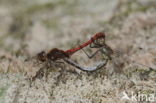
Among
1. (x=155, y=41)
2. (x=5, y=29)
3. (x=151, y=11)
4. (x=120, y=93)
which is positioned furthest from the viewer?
(x=5, y=29)

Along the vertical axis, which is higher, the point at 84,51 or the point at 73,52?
the point at 73,52

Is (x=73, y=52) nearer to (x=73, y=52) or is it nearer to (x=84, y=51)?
(x=73, y=52)

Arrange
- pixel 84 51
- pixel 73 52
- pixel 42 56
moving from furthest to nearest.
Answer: pixel 84 51
pixel 73 52
pixel 42 56

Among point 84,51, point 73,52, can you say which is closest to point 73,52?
point 73,52

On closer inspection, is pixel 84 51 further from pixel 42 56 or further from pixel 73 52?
pixel 42 56

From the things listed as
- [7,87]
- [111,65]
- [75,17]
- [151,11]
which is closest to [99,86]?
[111,65]

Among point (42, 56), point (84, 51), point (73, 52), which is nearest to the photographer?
point (42, 56)

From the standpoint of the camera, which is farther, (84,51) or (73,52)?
(84,51)

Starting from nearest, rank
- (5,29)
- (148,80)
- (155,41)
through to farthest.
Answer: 1. (148,80)
2. (155,41)
3. (5,29)

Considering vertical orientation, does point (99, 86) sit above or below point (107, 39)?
above

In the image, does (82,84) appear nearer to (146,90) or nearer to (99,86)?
(99,86)

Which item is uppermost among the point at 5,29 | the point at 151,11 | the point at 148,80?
the point at 148,80
